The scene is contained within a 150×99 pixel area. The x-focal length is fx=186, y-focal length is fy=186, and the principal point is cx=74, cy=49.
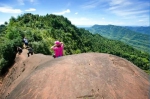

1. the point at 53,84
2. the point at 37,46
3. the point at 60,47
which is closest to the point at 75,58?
the point at 53,84

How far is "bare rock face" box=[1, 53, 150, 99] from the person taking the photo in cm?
310

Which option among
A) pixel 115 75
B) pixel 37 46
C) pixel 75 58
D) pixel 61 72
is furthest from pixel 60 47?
pixel 37 46

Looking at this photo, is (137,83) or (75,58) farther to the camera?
(75,58)

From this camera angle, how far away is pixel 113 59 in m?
4.20

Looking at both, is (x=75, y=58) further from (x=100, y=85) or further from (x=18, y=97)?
(x=18, y=97)

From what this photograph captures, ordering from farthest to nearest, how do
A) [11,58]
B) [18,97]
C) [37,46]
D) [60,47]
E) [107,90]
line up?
[37,46], [11,58], [60,47], [18,97], [107,90]

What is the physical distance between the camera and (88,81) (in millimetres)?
3324

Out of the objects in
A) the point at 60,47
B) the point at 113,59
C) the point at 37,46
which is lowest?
the point at 37,46

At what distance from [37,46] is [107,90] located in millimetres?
20739

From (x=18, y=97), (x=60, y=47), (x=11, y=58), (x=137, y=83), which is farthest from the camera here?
(x=11, y=58)

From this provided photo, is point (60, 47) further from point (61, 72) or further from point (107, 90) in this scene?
point (107, 90)

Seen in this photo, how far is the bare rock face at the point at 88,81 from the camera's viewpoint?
10.2 ft

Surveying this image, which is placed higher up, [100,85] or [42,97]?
[100,85]

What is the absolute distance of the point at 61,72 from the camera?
3754mm
